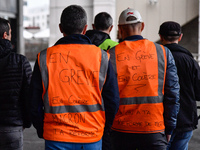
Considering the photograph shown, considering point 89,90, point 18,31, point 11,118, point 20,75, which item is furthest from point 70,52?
point 18,31

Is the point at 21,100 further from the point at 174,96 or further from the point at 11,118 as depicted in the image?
the point at 174,96

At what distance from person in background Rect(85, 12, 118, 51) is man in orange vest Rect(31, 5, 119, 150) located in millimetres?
1531

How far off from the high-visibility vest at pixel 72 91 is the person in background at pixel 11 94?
79 cm

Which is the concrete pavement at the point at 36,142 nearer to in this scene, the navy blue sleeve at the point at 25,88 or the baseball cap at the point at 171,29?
the navy blue sleeve at the point at 25,88

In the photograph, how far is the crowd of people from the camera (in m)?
2.40

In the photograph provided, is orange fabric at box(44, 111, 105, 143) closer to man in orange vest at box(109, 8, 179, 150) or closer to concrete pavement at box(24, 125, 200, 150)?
man in orange vest at box(109, 8, 179, 150)

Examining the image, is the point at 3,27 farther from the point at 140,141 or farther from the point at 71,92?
the point at 140,141

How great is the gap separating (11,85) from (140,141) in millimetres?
1316

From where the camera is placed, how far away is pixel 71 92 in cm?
240

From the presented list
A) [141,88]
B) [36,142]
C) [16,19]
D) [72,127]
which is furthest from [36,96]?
[16,19]

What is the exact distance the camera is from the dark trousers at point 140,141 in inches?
109

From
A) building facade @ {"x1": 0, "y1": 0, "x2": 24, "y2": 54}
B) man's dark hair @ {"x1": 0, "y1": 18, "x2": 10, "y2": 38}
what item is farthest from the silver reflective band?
building facade @ {"x1": 0, "y1": 0, "x2": 24, "y2": 54}

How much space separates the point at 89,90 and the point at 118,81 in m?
0.45

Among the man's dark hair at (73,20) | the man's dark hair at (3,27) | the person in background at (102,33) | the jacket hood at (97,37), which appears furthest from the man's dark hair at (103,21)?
the man's dark hair at (73,20)
